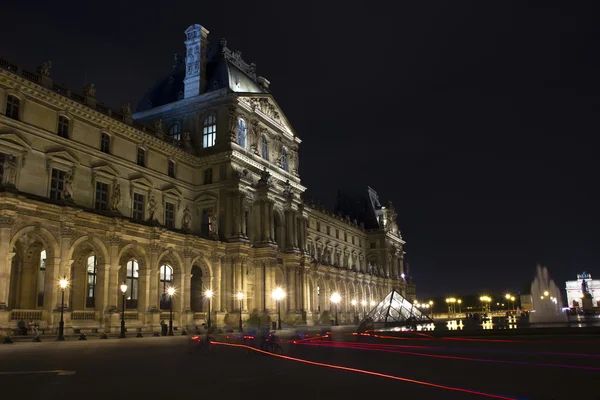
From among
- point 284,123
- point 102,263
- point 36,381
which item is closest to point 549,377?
point 36,381

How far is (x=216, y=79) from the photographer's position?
52.2 meters

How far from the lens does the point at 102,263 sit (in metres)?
34.8

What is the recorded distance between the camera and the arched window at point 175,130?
172 ft

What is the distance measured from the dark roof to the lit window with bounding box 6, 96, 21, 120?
66.9 feet

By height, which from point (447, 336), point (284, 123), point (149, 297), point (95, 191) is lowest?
point (447, 336)

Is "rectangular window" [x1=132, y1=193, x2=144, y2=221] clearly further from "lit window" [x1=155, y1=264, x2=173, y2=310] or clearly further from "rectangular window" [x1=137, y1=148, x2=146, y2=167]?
"lit window" [x1=155, y1=264, x2=173, y2=310]

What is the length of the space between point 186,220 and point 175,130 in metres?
12.9

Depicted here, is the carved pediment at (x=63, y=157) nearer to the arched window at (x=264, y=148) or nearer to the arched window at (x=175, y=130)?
the arched window at (x=175, y=130)

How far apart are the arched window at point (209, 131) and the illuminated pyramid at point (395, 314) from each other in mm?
21474

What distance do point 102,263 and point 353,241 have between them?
58242 millimetres

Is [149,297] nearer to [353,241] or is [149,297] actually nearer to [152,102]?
[152,102]

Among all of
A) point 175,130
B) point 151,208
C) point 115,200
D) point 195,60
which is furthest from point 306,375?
point 195,60

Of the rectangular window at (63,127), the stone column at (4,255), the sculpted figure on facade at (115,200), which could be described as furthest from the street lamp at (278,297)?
the stone column at (4,255)

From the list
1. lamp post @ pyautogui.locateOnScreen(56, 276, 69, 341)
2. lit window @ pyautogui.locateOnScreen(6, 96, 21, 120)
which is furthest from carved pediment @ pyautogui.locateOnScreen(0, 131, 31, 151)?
lamp post @ pyautogui.locateOnScreen(56, 276, 69, 341)
